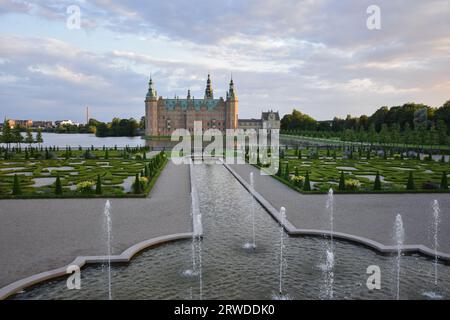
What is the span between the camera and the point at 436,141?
140ft

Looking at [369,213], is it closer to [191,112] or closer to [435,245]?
[435,245]

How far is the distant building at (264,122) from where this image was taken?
127500mm

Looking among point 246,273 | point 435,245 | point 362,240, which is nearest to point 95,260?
point 246,273

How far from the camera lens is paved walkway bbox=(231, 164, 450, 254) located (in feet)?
35.0

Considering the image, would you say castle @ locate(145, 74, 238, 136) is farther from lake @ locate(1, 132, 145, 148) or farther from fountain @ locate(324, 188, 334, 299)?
fountain @ locate(324, 188, 334, 299)

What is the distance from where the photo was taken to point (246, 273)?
8023 millimetres

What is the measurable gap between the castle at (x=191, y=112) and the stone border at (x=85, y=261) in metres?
96.5

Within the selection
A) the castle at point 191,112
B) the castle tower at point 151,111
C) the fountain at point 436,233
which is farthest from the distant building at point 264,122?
the fountain at point 436,233

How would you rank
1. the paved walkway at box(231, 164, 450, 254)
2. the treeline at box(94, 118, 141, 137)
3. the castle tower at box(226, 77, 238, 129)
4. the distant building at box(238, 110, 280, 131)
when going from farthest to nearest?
1. the distant building at box(238, 110, 280, 131)
2. the treeline at box(94, 118, 141, 137)
3. the castle tower at box(226, 77, 238, 129)
4. the paved walkway at box(231, 164, 450, 254)

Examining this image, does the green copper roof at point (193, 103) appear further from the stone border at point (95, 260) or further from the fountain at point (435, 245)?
the stone border at point (95, 260)

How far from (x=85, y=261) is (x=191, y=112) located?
103 meters

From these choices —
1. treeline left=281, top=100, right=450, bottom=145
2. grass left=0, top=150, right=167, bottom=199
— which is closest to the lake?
treeline left=281, top=100, right=450, bottom=145

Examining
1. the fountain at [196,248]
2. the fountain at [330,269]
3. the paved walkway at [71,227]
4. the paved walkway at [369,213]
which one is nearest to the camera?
the fountain at [330,269]

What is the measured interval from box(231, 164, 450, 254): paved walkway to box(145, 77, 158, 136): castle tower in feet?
290
